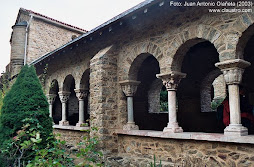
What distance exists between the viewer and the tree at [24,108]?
4.46m

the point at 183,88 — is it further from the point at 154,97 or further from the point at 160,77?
the point at 160,77

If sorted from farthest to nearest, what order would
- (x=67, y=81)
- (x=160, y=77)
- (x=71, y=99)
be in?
(x=71, y=99), (x=67, y=81), (x=160, y=77)

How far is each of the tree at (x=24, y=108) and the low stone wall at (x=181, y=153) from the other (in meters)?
1.86

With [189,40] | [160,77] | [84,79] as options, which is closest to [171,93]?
[160,77]

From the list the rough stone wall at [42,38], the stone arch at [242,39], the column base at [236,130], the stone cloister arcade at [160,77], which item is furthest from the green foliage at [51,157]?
the rough stone wall at [42,38]

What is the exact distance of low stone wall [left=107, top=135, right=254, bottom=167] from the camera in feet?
12.1

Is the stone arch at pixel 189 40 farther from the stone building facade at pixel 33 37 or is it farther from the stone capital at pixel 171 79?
the stone building facade at pixel 33 37

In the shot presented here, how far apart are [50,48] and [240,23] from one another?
11.7 metres

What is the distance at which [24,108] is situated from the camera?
4609 millimetres

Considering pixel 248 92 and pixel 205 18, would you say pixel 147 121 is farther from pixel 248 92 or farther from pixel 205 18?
pixel 205 18

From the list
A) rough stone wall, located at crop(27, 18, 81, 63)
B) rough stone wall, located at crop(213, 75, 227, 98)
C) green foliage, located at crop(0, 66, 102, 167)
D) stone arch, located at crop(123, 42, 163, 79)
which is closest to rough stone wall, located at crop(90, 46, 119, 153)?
stone arch, located at crop(123, 42, 163, 79)

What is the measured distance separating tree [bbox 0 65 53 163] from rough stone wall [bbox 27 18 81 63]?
27.2 feet

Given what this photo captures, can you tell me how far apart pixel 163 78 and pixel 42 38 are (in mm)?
10378

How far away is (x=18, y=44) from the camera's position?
43.2 ft
